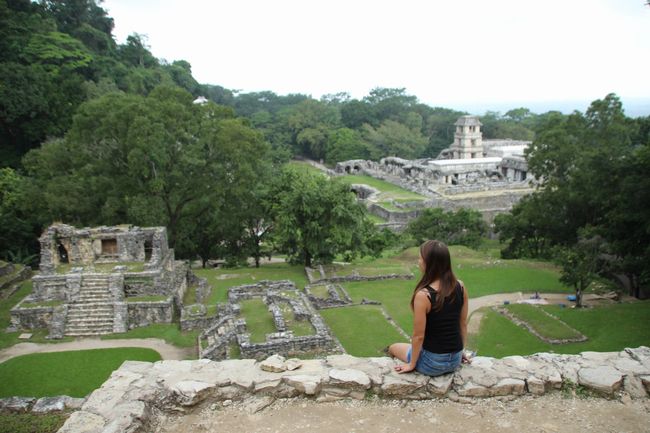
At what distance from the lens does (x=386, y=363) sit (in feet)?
23.1

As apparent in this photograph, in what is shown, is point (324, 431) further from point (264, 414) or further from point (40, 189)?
point (40, 189)

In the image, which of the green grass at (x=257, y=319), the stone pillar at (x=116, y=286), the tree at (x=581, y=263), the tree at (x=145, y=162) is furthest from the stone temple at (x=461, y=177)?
the stone pillar at (x=116, y=286)

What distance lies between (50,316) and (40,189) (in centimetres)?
951

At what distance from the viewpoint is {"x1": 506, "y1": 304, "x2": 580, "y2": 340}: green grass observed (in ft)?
49.2

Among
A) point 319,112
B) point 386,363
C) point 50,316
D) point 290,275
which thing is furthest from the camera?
point 319,112

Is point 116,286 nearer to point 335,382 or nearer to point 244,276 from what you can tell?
point 244,276

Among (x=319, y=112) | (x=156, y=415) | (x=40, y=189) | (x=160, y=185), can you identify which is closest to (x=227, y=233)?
(x=160, y=185)

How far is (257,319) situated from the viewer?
1551cm

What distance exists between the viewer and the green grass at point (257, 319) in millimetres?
14391

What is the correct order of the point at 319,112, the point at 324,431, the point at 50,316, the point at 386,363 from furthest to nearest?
the point at 319,112, the point at 50,316, the point at 386,363, the point at 324,431

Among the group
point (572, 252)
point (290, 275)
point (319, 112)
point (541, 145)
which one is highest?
point (319, 112)

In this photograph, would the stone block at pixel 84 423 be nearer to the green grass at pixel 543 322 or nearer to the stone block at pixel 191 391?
the stone block at pixel 191 391

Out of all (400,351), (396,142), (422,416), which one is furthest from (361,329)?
(396,142)

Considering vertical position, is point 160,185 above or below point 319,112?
below
